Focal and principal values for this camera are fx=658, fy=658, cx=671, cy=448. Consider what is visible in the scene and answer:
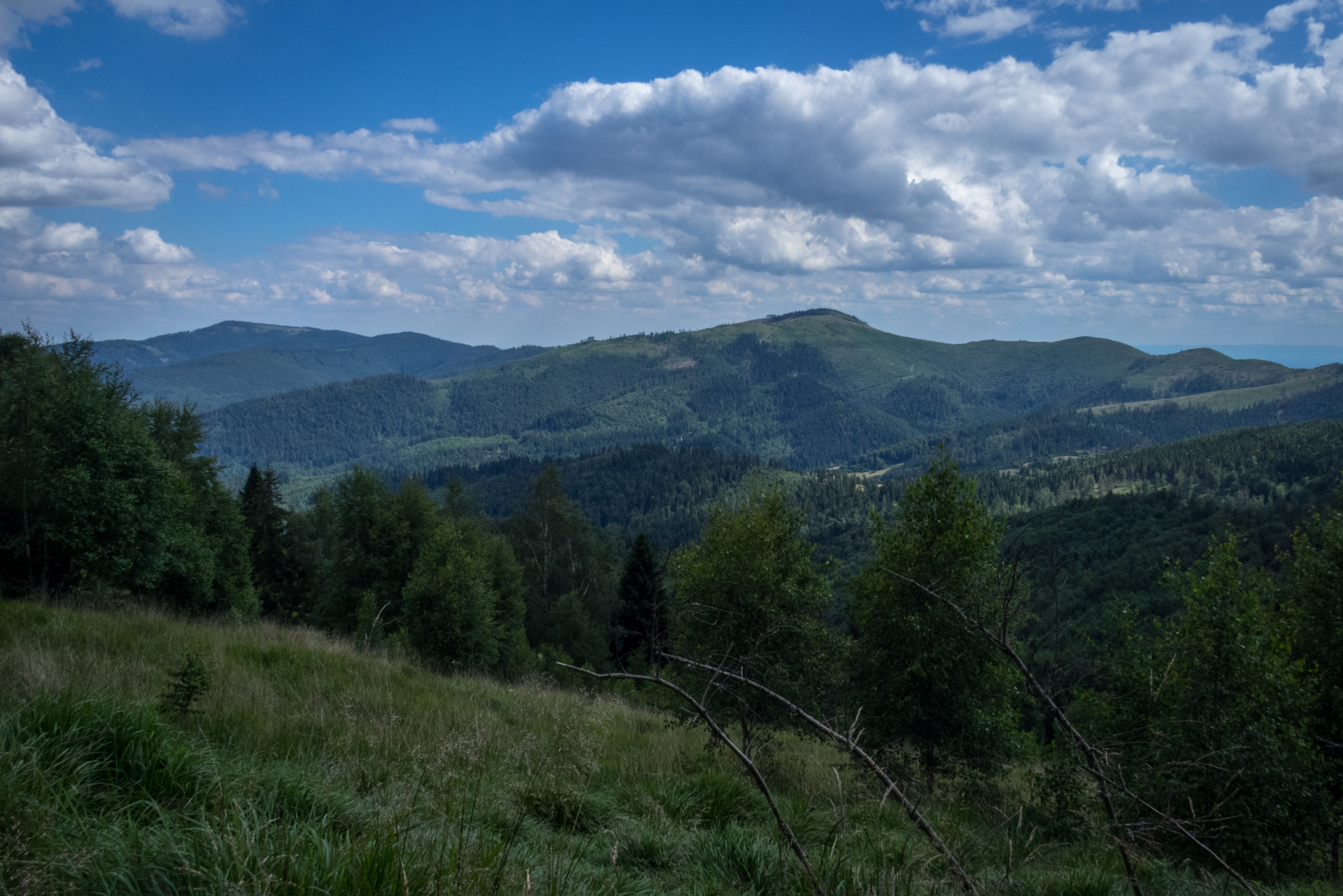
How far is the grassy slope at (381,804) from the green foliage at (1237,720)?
2.66 meters

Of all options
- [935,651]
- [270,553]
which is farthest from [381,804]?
[270,553]

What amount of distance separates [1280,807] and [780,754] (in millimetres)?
7861

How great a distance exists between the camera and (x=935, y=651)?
13.4m

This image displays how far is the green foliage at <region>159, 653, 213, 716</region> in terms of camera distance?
5629 millimetres

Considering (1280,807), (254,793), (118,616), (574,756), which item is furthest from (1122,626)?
(118,616)

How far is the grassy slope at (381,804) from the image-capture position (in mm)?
2492

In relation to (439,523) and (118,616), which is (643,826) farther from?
(439,523)

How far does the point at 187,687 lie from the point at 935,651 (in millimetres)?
12464

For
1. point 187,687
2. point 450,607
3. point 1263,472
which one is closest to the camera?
point 187,687

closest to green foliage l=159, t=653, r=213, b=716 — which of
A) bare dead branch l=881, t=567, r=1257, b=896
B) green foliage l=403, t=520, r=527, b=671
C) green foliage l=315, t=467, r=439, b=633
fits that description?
bare dead branch l=881, t=567, r=1257, b=896

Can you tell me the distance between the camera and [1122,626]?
18.2m

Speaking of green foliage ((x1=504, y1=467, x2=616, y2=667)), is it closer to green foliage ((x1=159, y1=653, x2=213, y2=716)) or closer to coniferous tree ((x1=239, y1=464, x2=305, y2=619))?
coniferous tree ((x1=239, y1=464, x2=305, y2=619))

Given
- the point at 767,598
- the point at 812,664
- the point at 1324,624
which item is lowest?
the point at 812,664

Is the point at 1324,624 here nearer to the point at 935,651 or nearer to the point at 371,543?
the point at 935,651
